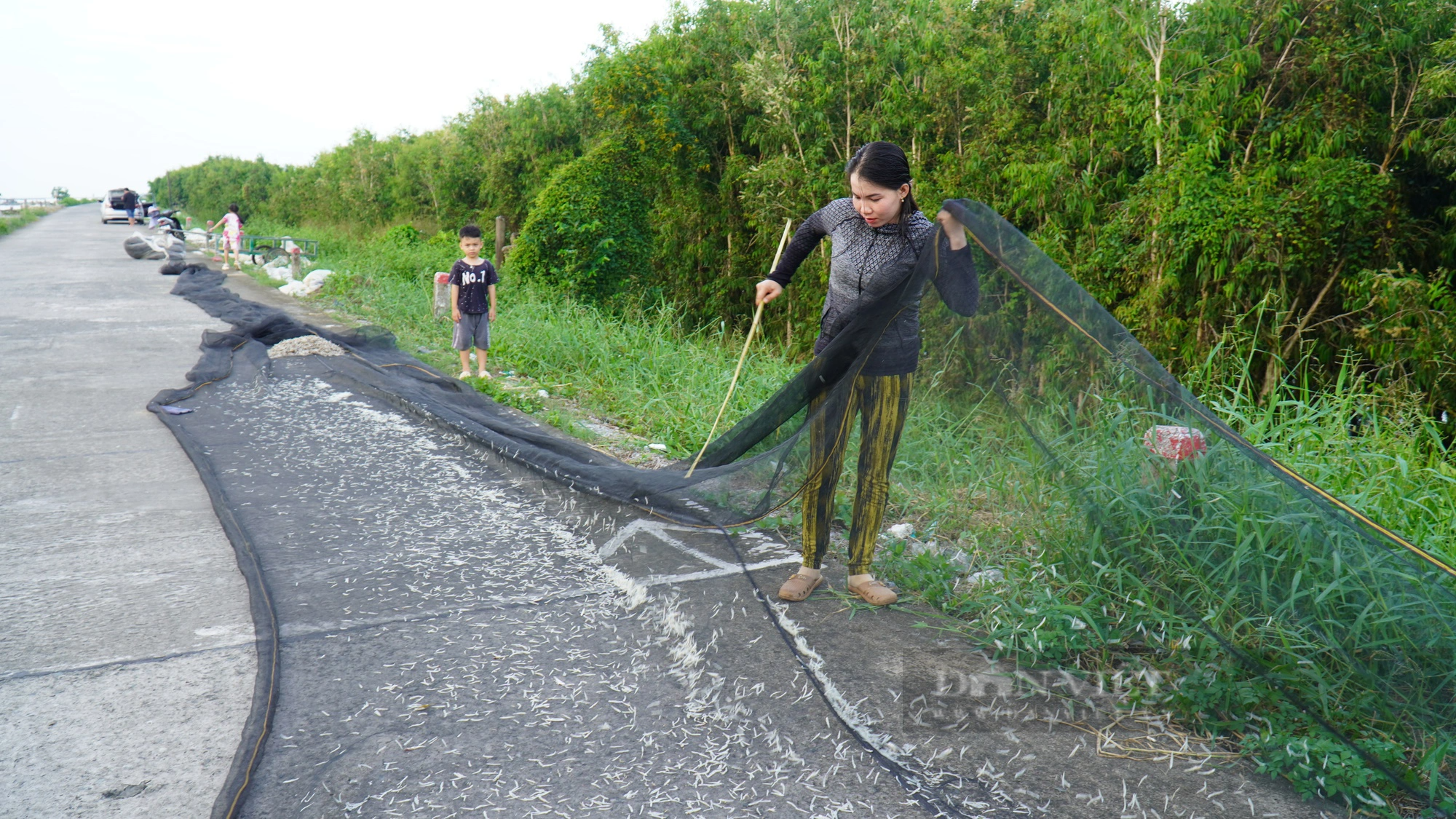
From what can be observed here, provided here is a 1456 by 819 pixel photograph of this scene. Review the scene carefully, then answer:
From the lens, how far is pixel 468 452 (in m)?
5.21

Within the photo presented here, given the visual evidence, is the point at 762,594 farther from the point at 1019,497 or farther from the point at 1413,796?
the point at 1413,796

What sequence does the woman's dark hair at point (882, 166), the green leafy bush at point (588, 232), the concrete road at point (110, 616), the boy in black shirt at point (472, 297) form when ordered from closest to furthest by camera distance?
the concrete road at point (110, 616)
the woman's dark hair at point (882, 166)
the boy in black shirt at point (472, 297)
the green leafy bush at point (588, 232)

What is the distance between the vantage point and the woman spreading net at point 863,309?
2.90 metres

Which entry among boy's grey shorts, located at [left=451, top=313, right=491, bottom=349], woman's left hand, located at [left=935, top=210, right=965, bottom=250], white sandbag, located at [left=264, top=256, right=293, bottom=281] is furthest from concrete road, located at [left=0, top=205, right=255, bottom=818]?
white sandbag, located at [left=264, top=256, right=293, bottom=281]

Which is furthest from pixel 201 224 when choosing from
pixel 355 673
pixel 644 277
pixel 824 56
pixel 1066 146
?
pixel 355 673

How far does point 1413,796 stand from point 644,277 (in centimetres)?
1246

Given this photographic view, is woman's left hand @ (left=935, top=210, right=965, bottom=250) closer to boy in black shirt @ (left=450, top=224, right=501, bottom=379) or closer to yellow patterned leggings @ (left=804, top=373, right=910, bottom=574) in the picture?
yellow patterned leggings @ (left=804, top=373, right=910, bottom=574)

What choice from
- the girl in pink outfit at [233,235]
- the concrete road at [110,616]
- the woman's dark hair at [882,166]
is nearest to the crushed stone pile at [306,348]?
the concrete road at [110,616]

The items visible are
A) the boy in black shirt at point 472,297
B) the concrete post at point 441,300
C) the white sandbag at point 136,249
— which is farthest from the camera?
the white sandbag at point 136,249

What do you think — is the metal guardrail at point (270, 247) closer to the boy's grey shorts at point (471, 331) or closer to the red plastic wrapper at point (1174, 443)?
the boy's grey shorts at point (471, 331)

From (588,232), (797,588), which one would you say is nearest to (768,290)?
(797,588)

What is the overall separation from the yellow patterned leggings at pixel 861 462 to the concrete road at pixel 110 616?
5.98 ft

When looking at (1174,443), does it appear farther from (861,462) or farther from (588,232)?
(588,232)

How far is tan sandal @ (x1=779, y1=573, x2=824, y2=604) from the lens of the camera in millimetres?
3158
